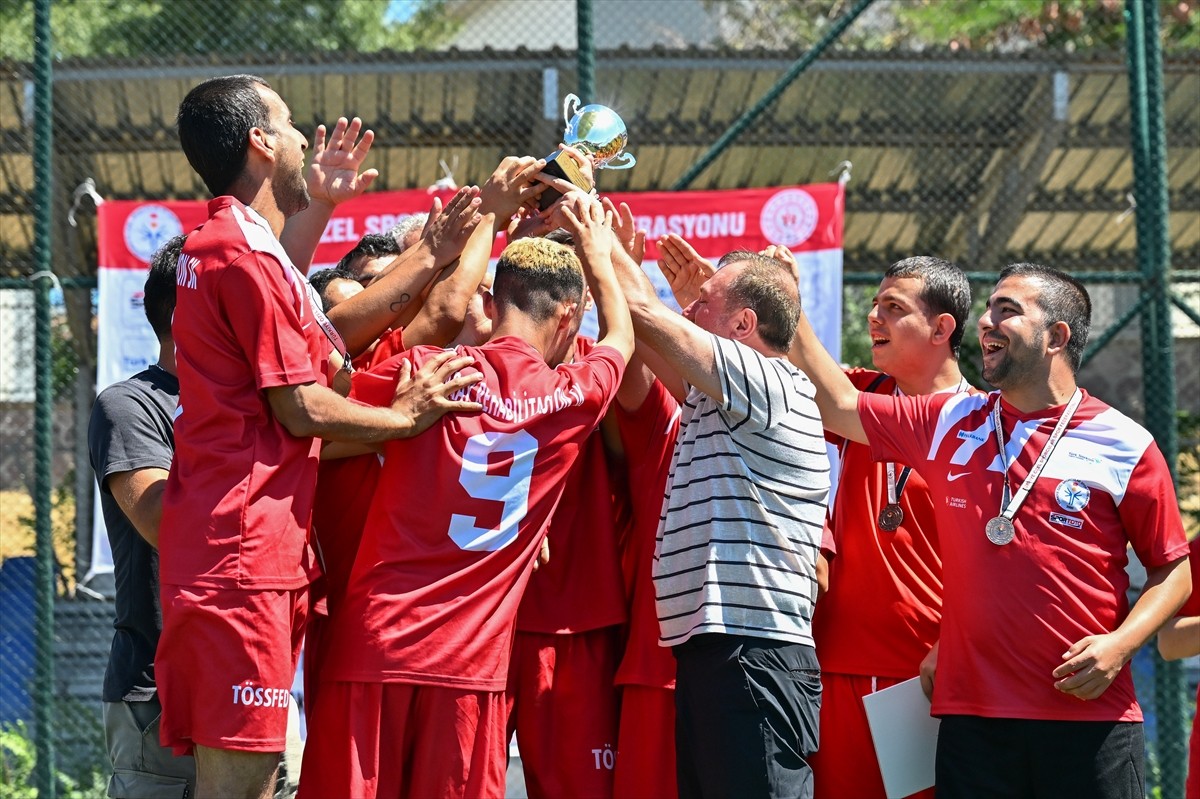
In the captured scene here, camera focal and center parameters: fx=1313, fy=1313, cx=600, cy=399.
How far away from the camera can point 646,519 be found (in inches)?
164

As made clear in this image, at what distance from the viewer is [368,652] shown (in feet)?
11.3

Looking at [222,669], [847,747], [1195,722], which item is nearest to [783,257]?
[847,747]

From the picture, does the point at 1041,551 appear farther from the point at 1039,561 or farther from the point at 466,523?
the point at 466,523

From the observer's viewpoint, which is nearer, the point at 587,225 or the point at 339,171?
the point at 587,225

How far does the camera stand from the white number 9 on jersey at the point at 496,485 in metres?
3.56

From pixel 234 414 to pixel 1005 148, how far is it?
6.13 m

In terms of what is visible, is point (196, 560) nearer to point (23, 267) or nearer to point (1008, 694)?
point (1008, 694)

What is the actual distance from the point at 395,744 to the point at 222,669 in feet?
1.73

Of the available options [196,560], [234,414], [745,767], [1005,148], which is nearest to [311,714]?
[196,560]

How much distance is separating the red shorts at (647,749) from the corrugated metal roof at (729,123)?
171 inches

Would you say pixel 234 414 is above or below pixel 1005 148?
below

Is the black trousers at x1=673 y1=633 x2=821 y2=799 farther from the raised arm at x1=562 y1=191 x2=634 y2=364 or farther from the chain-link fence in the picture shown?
the chain-link fence

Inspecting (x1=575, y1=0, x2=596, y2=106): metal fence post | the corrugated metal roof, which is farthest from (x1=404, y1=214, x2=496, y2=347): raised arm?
the corrugated metal roof

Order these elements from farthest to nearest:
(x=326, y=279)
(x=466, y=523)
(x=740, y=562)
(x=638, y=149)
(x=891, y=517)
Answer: (x=638, y=149)
(x=326, y=279)
(x=891, y=517)
(x=740, y=562)
(x=466, y=523)
